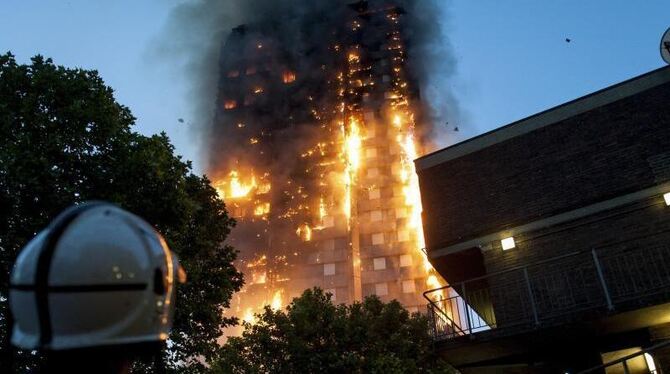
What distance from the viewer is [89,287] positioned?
169 cm

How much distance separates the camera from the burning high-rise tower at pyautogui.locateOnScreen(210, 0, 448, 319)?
67.0m

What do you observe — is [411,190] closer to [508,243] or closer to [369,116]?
[369,116]

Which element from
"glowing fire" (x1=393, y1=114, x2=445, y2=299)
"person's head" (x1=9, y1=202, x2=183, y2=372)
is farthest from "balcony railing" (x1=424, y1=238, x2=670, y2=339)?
"glowing fire" (x1=393, y1=114, x2=445, y2=299)

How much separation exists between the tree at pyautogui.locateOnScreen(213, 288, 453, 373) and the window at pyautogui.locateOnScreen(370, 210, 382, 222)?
4177cm

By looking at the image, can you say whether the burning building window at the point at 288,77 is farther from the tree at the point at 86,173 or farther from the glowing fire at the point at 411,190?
the tree at the point at 86,173

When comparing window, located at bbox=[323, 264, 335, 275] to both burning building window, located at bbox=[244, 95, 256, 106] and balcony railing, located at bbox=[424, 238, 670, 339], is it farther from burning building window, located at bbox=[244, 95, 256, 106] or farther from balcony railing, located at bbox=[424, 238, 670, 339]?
balcony railing, located at bbox=[424, 238, 670, 339]

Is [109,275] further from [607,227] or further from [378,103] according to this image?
[378,103]

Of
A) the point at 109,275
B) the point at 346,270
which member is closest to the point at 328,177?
the point at 346,270

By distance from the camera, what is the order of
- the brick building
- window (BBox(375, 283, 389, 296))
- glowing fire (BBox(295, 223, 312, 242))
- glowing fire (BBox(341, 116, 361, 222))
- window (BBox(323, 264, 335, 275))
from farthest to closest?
1. glowing fire (BBox(341, 116, 361, 222))
2. glowing fire (BBox(295, 223, 312, 242))
3. window (BBox(323, 264, 335, 275))
4. window (BBox(375, 283, 389, 296))
5. the brick building

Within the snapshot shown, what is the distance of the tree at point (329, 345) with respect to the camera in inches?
918

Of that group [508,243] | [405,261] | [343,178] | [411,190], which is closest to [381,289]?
[405,261]

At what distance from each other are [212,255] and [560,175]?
11.3 m

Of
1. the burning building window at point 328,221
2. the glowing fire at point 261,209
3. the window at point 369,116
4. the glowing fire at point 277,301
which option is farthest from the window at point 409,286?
the window at point 369,116

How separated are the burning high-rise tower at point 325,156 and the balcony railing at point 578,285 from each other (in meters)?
49.6
